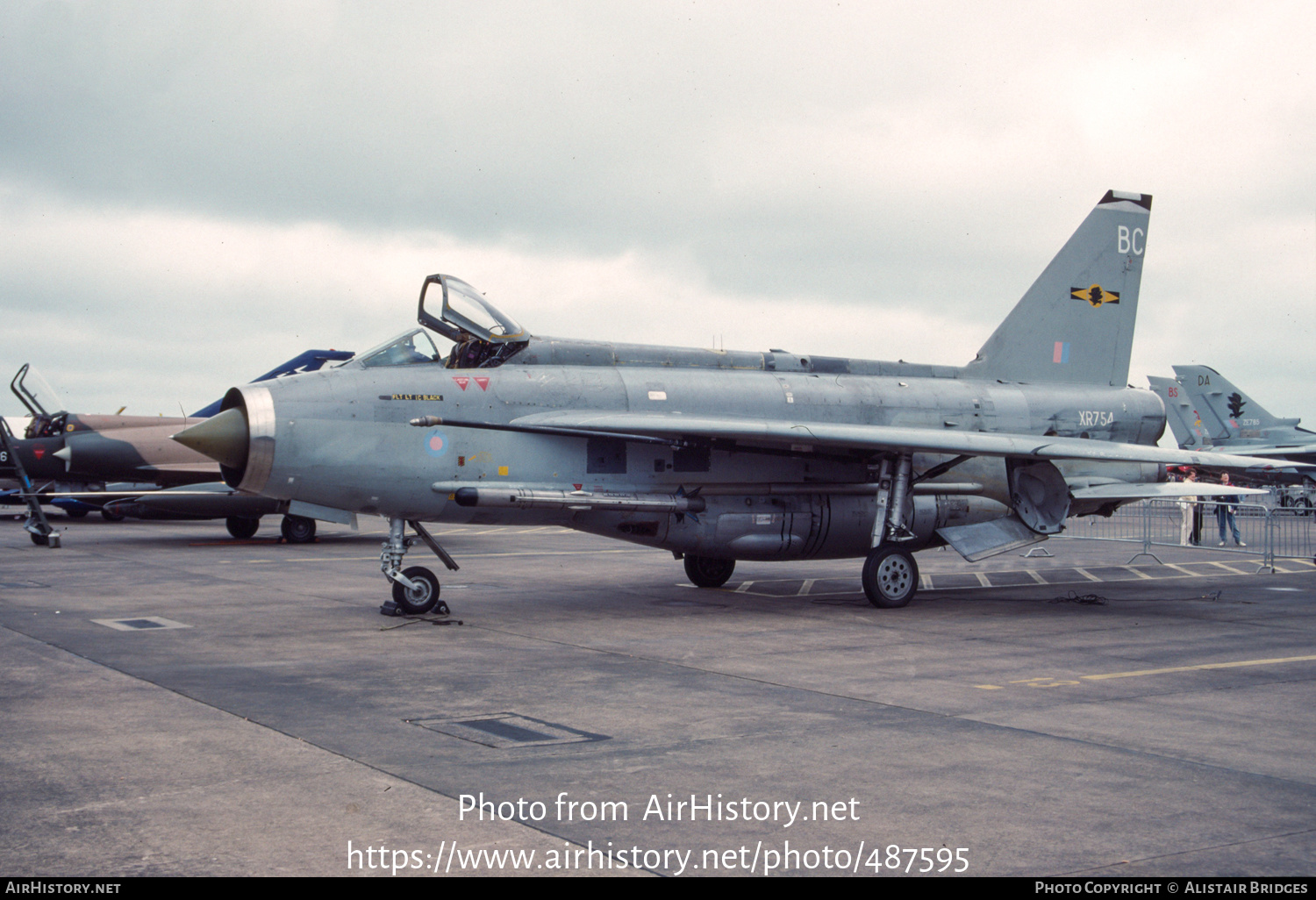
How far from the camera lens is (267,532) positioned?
2641 cm

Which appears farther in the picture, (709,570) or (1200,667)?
(709,570)

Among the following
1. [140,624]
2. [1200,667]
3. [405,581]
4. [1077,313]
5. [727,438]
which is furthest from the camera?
[1077,313]

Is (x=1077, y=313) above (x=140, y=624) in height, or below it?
above

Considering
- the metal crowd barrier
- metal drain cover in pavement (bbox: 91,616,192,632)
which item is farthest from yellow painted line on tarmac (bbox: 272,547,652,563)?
the metal crowd barrier

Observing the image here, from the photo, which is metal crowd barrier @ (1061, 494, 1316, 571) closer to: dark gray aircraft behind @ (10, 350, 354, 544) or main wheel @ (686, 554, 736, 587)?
main wheel @ (686, 554, 736, 587)

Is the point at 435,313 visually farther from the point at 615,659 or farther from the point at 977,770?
the point at 977,770

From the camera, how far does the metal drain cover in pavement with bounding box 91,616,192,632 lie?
10500 millimetres

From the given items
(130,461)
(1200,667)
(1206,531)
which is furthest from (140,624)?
(1206,531)

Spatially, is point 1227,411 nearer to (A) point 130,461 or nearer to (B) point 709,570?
(B) point 709,570

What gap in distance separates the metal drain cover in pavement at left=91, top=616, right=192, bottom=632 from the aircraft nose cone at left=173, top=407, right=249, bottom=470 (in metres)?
1.79

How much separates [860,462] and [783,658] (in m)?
4.81

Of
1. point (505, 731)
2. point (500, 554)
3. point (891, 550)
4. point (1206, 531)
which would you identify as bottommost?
point (500, 554)

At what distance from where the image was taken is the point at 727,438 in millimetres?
11953

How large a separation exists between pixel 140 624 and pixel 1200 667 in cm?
1004
